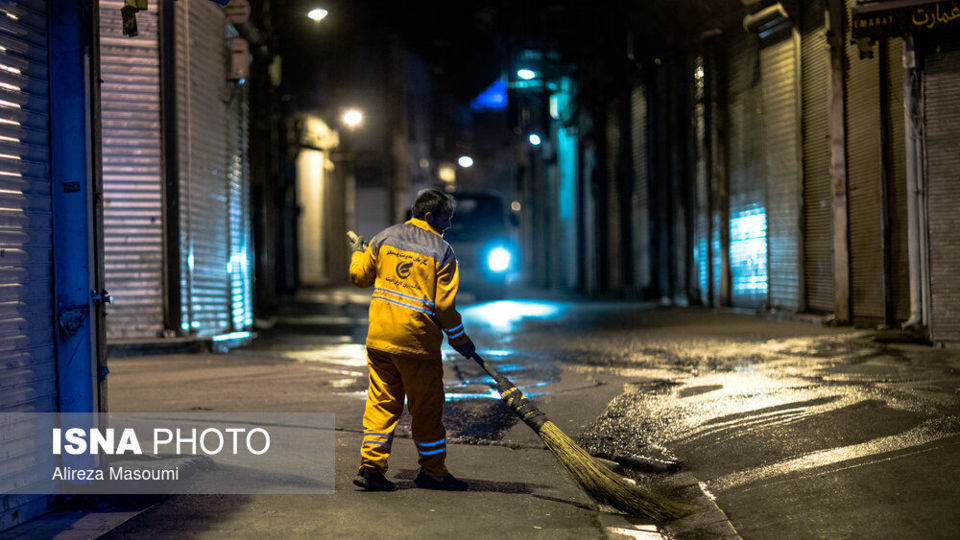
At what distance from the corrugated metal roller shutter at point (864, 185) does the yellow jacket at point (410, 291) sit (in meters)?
8.44

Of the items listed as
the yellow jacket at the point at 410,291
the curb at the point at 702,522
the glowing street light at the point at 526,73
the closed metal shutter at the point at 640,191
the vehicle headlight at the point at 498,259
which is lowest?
the curb at the point at 702,522

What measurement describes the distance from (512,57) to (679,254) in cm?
1222

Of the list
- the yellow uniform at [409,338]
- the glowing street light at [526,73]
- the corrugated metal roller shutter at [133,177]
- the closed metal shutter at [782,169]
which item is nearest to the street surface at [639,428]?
the yellow uniform at [409,338]

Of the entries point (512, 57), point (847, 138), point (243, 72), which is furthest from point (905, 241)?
point (512, 57)

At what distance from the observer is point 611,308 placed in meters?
19.4

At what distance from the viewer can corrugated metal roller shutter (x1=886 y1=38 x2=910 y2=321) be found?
11039mm

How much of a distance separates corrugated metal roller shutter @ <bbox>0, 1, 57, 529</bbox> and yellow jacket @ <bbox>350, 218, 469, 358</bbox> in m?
1.68

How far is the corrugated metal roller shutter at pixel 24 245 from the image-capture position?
4.30 m

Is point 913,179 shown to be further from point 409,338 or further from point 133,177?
point 133,177

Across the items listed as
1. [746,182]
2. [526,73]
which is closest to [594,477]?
[746,182]

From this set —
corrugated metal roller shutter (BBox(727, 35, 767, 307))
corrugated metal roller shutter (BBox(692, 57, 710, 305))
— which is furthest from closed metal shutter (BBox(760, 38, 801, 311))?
corrugated metal roller shutter (BBox(692, 57, 710, 305))

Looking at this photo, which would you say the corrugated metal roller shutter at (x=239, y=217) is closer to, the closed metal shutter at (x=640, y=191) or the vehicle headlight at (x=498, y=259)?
the vehicle headlight at (x=498, y=259)

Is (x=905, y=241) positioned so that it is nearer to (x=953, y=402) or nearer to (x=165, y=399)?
(x=953, y=402)

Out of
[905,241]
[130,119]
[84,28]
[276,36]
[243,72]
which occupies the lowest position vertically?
[905,241]
